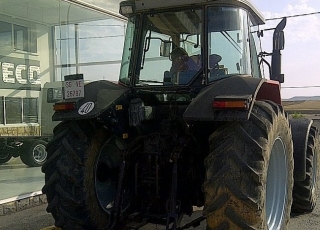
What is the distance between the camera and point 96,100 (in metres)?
4.01

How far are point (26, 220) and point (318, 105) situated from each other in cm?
3499

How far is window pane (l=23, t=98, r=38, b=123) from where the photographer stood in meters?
7.30

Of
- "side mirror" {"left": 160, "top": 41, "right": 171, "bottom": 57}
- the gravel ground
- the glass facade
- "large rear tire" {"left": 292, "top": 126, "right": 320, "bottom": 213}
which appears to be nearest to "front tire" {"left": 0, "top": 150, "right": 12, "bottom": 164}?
the glass facade

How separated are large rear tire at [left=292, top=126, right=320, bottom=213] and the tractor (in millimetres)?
1392

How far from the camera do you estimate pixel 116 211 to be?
3.87 metres

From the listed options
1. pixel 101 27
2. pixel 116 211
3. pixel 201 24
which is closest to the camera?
pixel 116 211

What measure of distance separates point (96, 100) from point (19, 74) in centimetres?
362

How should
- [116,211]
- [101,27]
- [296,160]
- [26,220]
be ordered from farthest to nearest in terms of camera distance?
[101,27] → [26,220] → [296,160] → [116,211]

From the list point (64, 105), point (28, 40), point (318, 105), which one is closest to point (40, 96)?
point (28, 40)

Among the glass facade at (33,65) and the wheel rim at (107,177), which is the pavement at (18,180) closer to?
the glass facade at (33,65)

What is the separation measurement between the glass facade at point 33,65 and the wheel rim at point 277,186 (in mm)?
3995

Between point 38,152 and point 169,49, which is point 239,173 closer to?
point 169,49

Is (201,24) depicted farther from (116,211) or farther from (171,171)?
(116,211)

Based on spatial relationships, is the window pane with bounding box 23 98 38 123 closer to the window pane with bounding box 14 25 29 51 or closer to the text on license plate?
the window pane with bounding box 14 25 29 51
